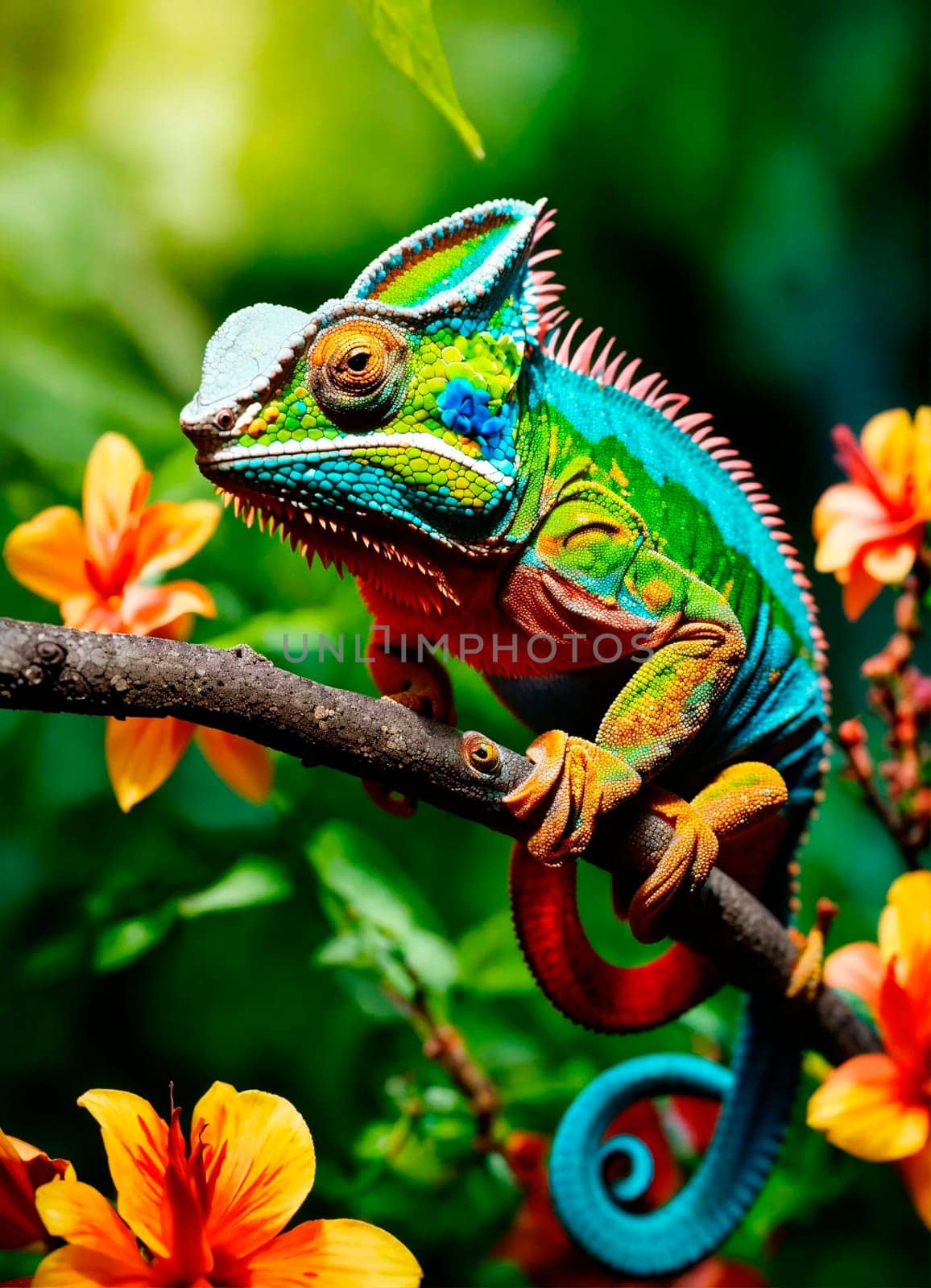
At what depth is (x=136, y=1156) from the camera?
2.76 ft

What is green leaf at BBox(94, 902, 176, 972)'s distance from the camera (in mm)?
1408

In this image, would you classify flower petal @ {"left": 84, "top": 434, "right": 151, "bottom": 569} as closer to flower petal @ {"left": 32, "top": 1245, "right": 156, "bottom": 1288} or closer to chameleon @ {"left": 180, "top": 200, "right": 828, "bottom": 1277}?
chameleon @ {"left": 180, "top": 200, "right": 828, "bottom": 1277}

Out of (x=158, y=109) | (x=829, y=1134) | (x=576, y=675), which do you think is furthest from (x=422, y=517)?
(x=158, y=109)

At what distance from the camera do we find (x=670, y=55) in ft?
7.43

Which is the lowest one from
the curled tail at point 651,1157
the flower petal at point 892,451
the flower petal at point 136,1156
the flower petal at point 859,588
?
the flower petal at point 136,1156

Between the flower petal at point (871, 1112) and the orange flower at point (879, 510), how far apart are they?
0.57 metres

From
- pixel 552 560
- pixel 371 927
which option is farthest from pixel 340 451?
pixel 371 927

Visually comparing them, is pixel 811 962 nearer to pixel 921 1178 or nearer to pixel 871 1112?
pixel 871 1112

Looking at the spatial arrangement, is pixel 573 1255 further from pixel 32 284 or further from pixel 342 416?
pixel 32 284

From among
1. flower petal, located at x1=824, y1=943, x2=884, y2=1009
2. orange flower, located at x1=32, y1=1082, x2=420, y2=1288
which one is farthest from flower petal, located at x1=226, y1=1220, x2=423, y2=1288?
flower petal, located at x1=824, y1=943, x2=884, y2=1009

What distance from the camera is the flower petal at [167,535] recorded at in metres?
1.25

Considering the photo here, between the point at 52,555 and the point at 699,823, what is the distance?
2.37 feet

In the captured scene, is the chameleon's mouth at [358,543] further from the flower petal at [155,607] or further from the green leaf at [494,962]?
the green leaf at [494,962]

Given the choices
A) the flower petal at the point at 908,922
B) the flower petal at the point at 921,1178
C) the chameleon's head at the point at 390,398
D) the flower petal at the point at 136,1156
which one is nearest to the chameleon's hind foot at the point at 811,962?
the flower petal at the point at 908,922
